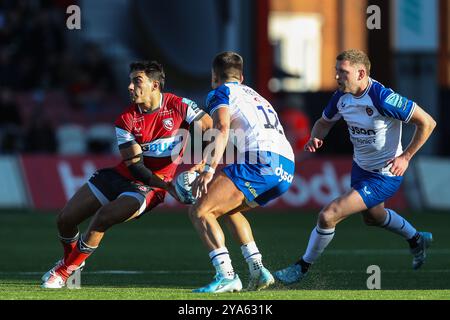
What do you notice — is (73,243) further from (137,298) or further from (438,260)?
(438,260)

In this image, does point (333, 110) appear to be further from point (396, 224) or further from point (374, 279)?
point (374, 279)

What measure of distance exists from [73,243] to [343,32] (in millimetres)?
25435

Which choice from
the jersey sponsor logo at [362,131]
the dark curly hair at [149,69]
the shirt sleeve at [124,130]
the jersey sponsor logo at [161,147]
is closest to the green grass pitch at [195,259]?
the jersey sponsor logo at [161,147]

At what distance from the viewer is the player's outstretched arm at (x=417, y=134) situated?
11.4 meters

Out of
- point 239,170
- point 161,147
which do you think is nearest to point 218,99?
point 239,170

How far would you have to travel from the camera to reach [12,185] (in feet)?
70.9

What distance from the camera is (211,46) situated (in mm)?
29578

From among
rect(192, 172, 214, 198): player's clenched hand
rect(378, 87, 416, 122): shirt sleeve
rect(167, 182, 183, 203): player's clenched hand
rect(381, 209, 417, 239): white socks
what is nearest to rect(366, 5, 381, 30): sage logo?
rect(381, 209, 417, 239): white socks

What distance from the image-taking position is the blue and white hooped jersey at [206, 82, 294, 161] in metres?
10.7

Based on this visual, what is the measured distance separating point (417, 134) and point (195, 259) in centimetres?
398

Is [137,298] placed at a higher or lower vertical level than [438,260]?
higher
